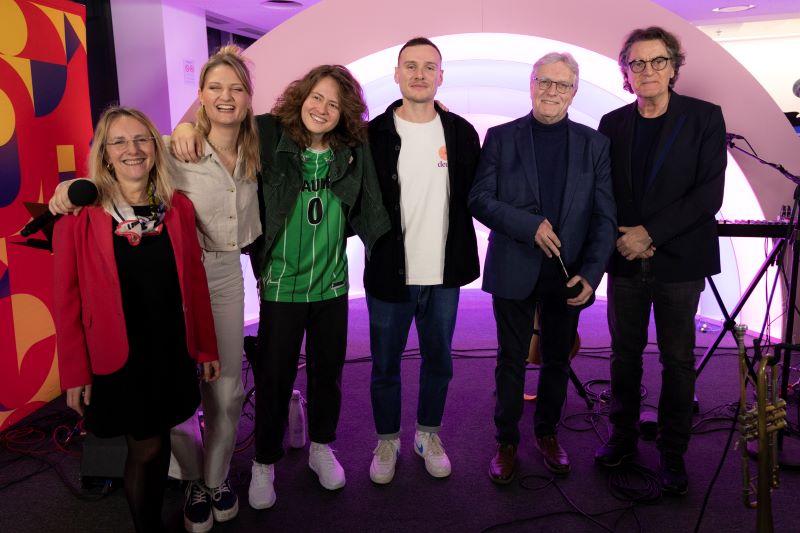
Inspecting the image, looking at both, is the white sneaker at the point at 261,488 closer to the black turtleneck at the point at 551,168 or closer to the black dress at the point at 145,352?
the black dress at the point at 145,352

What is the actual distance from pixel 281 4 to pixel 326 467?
19.5 feet

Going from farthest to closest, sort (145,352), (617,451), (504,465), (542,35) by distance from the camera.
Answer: (542,35), (617,451), (504,465), (145,352)

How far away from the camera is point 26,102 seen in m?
3.26

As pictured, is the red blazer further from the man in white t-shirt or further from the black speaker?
the man in white t-shirt

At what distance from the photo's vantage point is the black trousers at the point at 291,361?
8.16 feet

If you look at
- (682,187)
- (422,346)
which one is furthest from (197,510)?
(682,187)

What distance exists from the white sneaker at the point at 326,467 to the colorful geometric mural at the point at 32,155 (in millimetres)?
1827

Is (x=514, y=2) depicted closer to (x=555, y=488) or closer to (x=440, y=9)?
(x=440, y=9)

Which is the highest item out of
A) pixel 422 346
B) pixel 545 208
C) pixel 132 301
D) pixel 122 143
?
pixel 122 143

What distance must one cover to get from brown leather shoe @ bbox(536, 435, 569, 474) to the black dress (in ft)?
5.57

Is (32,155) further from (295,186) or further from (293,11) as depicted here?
(293,11)

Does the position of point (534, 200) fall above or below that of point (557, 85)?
below

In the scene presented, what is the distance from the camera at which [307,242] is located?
8.04 feet

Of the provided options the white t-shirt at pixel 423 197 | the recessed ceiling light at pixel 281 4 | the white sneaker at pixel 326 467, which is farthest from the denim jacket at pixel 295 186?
the recessed ceiling light at pixel 281 4
